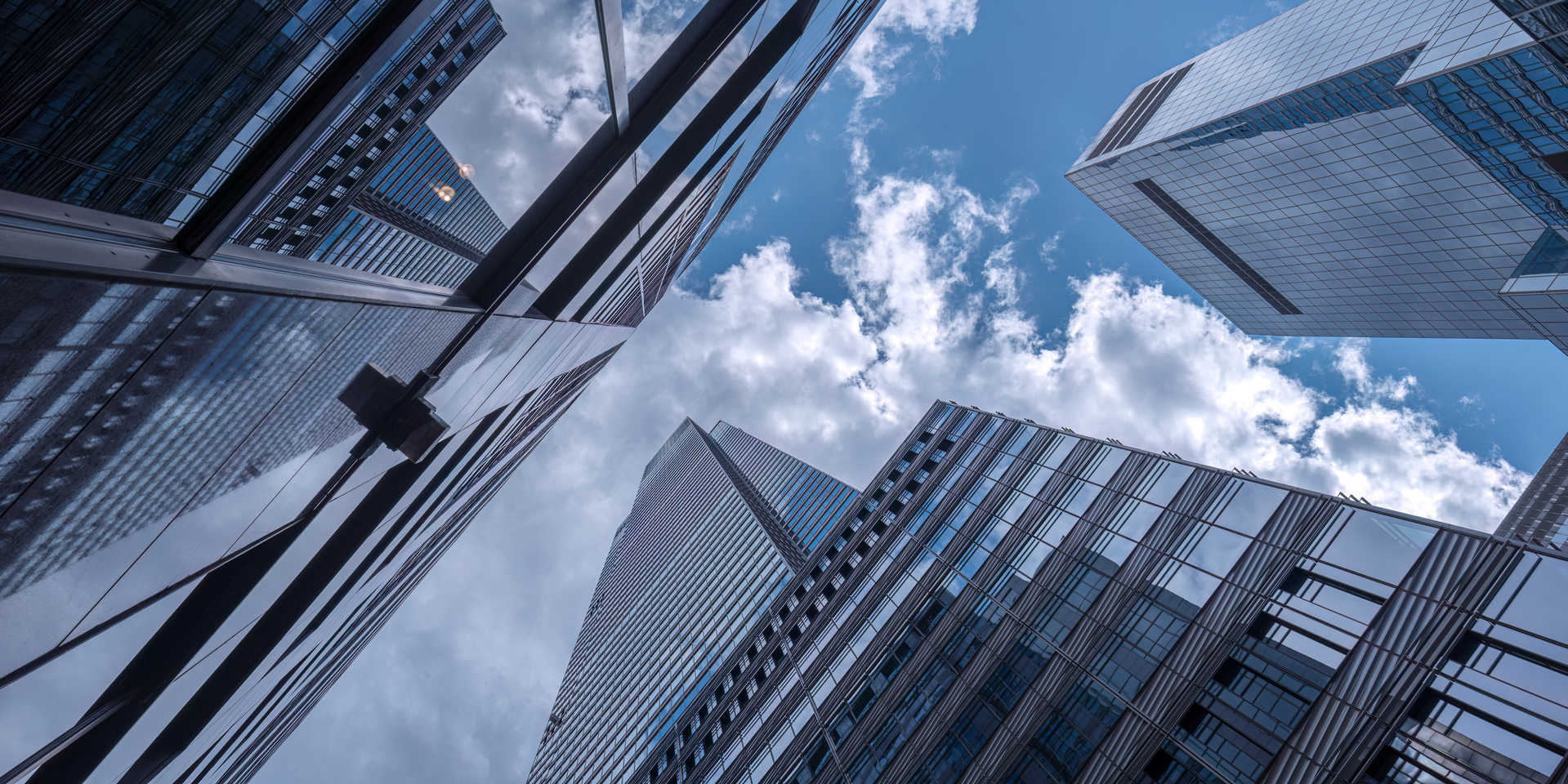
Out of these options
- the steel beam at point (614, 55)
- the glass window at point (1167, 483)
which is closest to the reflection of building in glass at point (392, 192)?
the steel beam at point (614, 55)

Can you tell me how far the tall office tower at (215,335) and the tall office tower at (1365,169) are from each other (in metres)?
53.6

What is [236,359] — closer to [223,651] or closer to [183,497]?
[183,497]

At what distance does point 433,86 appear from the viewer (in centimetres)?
4900

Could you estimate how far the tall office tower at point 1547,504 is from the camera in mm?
87125

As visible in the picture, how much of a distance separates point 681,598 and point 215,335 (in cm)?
9851

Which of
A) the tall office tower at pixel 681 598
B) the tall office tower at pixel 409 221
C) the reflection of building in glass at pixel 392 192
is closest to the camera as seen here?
the reflection of building in glass at pixel 392 192

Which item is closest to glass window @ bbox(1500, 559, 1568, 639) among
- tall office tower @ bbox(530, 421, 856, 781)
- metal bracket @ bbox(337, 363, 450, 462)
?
metal bracket @ bbox(337, 363, 450, 462)

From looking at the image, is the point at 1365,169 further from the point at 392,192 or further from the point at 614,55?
the point at 392,192

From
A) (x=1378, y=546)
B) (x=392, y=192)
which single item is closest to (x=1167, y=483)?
(x=1378, y=546)

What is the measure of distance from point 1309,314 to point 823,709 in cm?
8329

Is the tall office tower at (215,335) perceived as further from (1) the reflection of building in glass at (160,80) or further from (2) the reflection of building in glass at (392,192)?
(2) the reflection of building in glass at (392,192)

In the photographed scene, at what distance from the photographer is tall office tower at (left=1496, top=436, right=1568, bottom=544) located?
286 ft

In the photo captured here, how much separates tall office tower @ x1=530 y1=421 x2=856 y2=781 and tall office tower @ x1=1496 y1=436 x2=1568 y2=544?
98847mm

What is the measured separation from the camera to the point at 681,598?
315 ft
